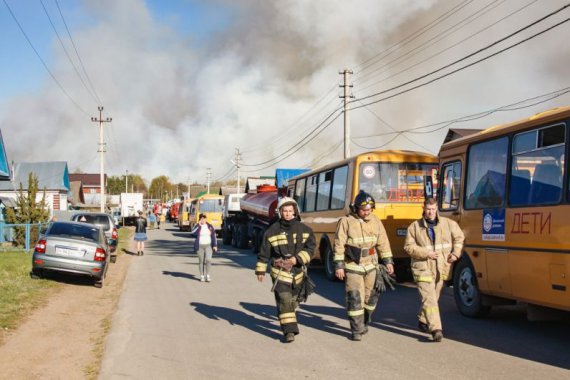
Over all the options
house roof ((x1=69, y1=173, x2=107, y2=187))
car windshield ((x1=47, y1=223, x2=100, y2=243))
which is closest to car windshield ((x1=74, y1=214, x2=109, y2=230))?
car windshield ((x1=47, y1=223, x2=100, y2=243))

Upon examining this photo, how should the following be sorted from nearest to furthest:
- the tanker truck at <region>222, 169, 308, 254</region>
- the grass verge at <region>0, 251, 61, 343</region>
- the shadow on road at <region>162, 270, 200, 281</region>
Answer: the grass verge at <region>0, 251, 61, 343</region> → the shadow on road at <region>162, 270, 200, 281</region> → the tanker truck at <region>222, 169, 308, 254</region>

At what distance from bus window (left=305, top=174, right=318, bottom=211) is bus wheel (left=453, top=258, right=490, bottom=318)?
7918 mm

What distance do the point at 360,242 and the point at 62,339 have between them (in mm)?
4057

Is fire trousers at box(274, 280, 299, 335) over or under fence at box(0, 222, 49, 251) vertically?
over

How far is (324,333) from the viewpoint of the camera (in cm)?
809

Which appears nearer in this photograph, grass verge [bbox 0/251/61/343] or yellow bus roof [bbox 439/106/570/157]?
yellow bus roof [bbox 439/106/570/157]

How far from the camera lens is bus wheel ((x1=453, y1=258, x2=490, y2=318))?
890 centimetres

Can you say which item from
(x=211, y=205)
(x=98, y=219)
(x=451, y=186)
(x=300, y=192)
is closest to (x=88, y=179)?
(x=211, y=205)

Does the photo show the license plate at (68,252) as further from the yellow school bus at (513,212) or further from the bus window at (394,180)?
the yellow school bus at (513,212)

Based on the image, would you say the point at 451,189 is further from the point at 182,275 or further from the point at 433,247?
the point at 182,275

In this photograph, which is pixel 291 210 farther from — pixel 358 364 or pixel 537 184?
pixel 537 184

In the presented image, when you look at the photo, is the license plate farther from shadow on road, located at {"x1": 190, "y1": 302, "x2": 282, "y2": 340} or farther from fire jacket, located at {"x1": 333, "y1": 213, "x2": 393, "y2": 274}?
fire jacket, located at {"x1": 333, "y1": 213, "x2": 393, "y2": 274}

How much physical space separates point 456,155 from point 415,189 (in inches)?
168

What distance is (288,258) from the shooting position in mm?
7422
